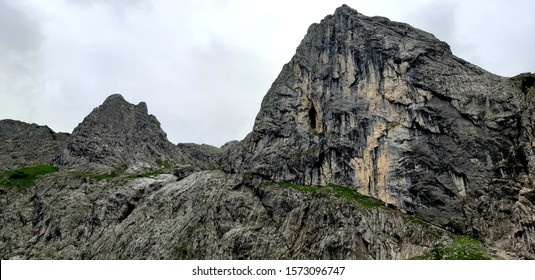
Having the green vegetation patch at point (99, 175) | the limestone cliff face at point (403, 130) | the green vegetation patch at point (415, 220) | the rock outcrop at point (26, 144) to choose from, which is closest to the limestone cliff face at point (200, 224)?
the green vegetation patch at point (415, 220)

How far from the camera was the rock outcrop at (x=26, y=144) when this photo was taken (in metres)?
176

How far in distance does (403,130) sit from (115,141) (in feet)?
338

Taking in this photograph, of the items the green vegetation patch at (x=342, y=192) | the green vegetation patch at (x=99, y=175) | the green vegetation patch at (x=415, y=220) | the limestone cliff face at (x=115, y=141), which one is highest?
the limestone cliff face at (x=115, y=141)

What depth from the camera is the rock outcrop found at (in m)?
176

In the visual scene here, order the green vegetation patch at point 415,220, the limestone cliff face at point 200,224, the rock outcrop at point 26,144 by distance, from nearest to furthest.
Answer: the limestone cliff face at point 200,224 < the green vegetation patch at point 415,220 < the rock outcrop at point 26,144

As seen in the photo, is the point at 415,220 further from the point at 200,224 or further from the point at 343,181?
the point at 200,224

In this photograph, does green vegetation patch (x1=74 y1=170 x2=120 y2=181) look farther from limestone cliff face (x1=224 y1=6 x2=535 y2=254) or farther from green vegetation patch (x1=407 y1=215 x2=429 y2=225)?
green vegetation patch (x1=407 y1=215 x2=429 y2=225)

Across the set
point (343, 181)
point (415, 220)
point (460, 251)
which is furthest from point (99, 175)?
point (460, 251)

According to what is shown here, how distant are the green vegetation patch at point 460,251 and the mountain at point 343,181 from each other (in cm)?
36

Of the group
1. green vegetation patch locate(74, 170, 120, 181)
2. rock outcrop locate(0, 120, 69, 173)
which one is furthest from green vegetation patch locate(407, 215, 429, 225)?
rock outcrop locate(0, 120, 69, 173)

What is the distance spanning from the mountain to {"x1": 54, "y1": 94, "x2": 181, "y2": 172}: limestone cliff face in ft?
62.4

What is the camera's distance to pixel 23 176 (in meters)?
145

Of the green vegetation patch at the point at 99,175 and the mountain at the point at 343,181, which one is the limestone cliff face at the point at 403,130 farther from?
the green vegetation patch at the point at 99,175
